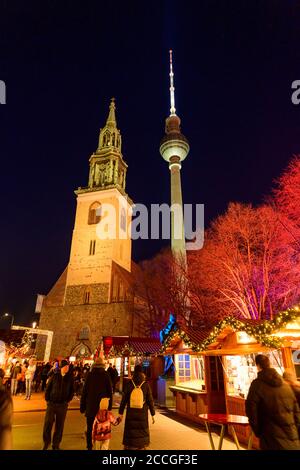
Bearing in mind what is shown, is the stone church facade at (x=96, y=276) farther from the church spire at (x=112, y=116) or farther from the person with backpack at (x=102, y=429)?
the person with backpack at (x=102, y=429)

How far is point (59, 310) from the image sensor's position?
111ft

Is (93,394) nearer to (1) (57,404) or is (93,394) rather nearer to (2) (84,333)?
(1) (57,404)

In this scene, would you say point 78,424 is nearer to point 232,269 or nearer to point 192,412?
point 192,412

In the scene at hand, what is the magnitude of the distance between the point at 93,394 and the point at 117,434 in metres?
3.35

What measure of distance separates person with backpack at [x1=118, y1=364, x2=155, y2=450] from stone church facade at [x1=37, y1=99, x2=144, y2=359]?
85.3ft

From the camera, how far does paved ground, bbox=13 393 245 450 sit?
6.53m

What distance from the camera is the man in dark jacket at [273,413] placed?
344 cm

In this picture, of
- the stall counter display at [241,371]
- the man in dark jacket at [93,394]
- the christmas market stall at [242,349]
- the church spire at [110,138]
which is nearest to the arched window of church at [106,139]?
the church spire at [110,138]

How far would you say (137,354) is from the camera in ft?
62.8

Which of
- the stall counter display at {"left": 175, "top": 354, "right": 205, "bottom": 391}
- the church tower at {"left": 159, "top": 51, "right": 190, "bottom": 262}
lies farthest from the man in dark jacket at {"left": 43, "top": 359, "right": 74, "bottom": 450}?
the church tower at {"left": 159, "top": 51, "right": 190, "bottom": 262}

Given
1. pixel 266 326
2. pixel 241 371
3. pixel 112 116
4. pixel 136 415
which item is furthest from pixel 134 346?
pixel 112 116

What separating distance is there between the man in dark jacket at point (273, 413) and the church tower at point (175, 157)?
35.1 meters
